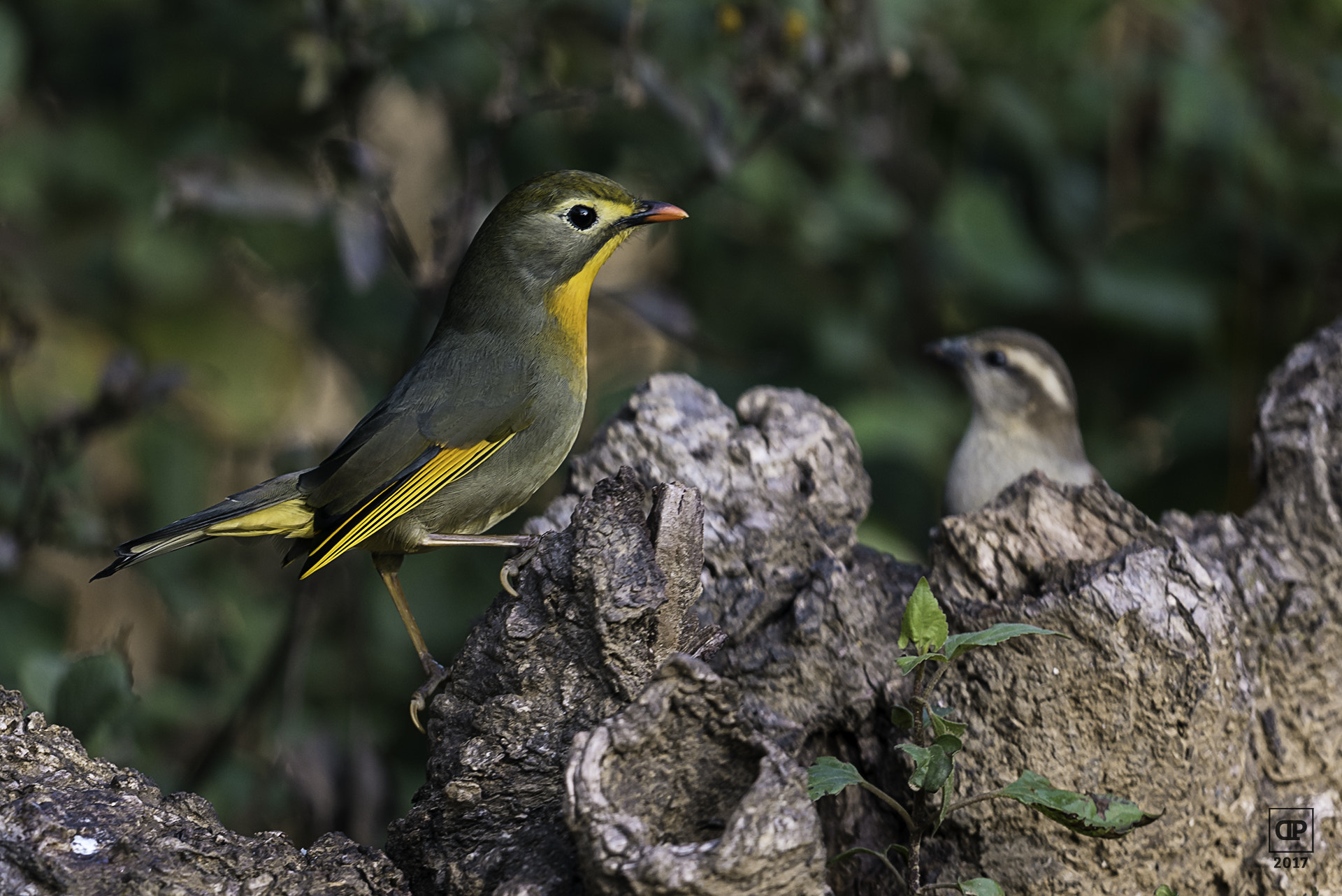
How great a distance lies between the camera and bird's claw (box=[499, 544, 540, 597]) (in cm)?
256

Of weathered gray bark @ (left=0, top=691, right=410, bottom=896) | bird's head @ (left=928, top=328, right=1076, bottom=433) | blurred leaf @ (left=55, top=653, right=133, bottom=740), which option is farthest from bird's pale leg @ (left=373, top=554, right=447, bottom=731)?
bird's head @ (left=928, top=328, right=1076, bottom=433)

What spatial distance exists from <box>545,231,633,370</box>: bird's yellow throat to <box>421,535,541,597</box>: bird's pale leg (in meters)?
0.57

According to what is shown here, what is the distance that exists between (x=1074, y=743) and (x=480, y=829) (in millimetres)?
1138

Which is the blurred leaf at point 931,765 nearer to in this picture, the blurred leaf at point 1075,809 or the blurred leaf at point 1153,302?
the blurred leaf at point 1075,809

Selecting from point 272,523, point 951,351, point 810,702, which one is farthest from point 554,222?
point 951,351

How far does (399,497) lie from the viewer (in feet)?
9.91

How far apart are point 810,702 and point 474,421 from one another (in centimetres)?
103

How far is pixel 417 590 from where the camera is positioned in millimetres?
4863

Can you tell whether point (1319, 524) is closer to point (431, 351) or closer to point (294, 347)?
point (431, 351)

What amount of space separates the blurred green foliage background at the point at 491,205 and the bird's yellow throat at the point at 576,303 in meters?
0.62

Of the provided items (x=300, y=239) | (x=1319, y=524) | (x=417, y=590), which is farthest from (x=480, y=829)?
(x=300, y=239)

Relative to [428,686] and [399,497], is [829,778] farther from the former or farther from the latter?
[399,497]
